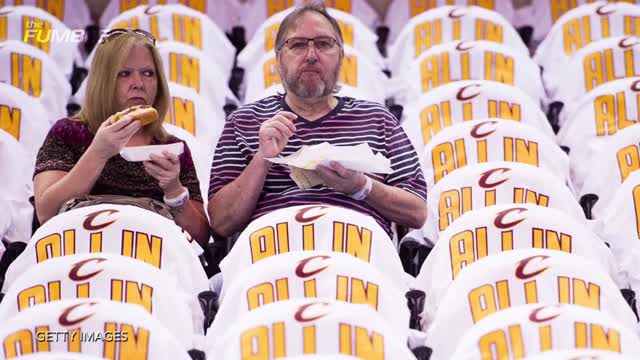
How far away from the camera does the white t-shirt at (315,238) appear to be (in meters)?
1.84

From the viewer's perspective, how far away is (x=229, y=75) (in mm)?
3176

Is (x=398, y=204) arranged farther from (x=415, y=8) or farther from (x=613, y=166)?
(x=415, y=8)

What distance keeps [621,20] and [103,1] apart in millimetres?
1644

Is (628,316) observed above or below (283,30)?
below

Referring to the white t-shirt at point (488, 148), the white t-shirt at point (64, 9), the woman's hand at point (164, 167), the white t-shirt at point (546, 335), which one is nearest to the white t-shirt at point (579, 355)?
the white t-shirt at point (546, 335)

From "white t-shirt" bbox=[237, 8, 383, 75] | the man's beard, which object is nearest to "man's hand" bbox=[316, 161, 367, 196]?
the man's beard

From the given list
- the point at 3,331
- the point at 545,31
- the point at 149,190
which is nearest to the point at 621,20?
the point at 545,31

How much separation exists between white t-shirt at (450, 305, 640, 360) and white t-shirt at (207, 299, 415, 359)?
11cm

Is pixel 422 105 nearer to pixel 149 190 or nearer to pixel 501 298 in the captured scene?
pixel 149 190

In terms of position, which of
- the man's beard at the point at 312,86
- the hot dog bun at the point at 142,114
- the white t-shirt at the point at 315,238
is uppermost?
the man's beard at the point at 312,86

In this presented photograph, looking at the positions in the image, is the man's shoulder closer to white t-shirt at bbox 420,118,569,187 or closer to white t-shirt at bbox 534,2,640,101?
white t-shirt at bbox 420,118,569,187

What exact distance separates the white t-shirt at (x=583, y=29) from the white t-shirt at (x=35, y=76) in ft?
4.35

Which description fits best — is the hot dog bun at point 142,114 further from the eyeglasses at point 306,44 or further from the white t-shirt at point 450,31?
the white t-shirt at point 450,31

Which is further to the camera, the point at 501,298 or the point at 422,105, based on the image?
the point at 422,105
